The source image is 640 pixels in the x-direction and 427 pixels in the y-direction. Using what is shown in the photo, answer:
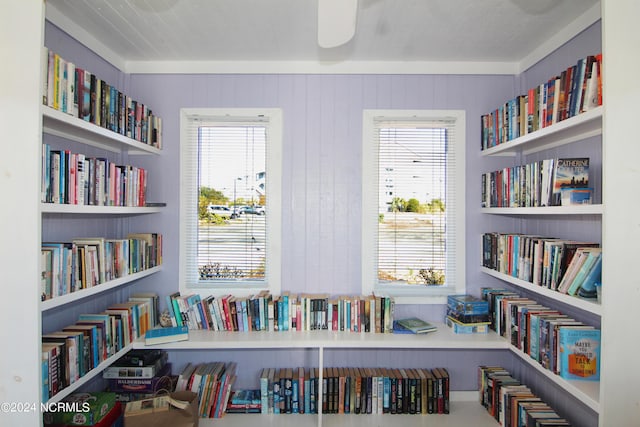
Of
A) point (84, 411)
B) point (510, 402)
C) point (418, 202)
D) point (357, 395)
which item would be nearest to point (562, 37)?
point (418, 202)

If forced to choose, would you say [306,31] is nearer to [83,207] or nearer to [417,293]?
[83,207]

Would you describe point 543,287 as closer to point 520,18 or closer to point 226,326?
point 520,18

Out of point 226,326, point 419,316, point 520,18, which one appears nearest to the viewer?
point 520,18

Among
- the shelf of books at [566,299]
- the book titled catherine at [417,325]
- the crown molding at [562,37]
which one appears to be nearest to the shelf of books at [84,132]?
the book titled catherine at [417,325]

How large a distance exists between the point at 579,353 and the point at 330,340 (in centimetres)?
134

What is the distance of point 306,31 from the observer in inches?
84.1

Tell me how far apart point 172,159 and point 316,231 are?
1256 mm

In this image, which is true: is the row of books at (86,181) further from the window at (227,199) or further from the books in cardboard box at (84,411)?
the books in cardboard box at (84,411)

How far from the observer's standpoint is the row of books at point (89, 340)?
1.52 metres

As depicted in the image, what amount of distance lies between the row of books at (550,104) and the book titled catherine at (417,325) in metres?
1.38

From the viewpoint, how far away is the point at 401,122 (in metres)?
2.61

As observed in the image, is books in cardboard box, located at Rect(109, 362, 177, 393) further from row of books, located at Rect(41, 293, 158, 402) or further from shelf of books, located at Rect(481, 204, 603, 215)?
shelf of books, located at Rect(481, 204, 603, 215)

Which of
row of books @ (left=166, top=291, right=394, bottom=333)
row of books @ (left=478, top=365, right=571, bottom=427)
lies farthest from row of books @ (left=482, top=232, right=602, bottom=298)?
row of books @ (left=166, top=291, right=394, bottom=333)
